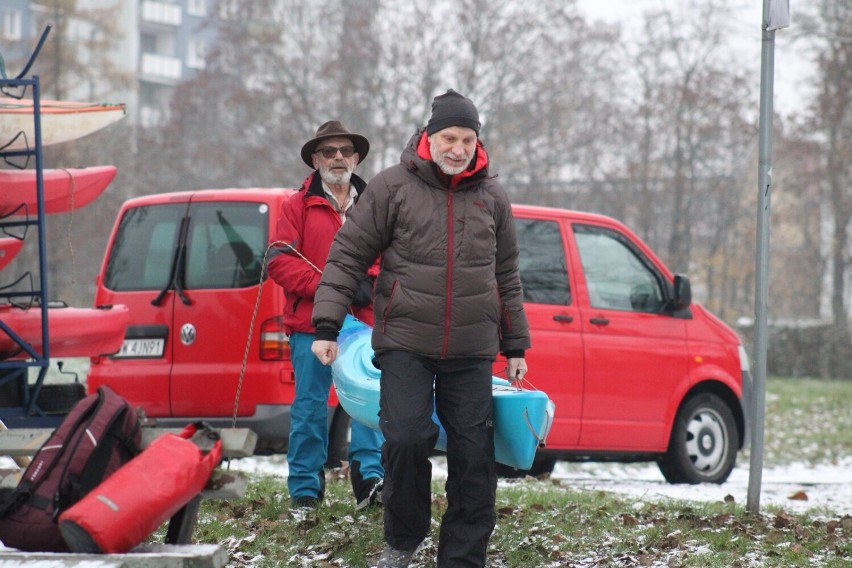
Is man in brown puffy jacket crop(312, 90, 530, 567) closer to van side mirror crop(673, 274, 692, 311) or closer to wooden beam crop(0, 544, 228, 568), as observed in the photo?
wooden beam crop(0, 544, 228, 568)

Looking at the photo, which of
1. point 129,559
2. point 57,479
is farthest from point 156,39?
point 129,559

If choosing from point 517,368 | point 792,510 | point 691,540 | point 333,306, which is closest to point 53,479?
point 333,306

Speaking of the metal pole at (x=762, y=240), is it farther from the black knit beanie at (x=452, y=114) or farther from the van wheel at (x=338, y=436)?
the van wheel at (x=338, y=436)

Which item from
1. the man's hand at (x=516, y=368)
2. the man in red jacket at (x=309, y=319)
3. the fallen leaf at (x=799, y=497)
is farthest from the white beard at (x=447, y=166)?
the fallen leaf at (x=799, y=497)

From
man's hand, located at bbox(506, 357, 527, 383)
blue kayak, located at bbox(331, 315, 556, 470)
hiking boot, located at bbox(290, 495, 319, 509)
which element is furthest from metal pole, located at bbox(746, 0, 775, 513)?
hiking boot, located at bbox(290, 495, 319, 509)

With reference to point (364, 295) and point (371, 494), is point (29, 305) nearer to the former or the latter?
point (364, 295)

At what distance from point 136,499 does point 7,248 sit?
15.0ft

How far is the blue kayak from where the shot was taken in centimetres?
546

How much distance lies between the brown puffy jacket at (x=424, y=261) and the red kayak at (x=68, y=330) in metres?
2.48

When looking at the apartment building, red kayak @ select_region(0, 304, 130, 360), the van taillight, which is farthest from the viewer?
the apartment building

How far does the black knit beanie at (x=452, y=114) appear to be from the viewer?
5273 millimetres

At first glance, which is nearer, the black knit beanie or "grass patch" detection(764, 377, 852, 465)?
the black knit beanie

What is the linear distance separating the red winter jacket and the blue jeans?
0.41 ft

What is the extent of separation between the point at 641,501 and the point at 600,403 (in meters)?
1.71
